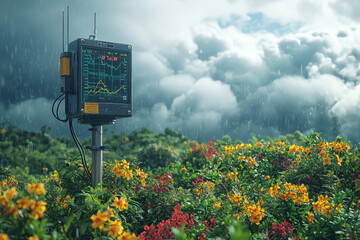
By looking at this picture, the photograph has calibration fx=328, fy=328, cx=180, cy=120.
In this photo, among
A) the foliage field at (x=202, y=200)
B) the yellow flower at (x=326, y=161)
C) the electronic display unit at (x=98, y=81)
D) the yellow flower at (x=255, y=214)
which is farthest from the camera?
the yellow flower at (x=326, y=161)

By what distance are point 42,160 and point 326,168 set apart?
6432mm

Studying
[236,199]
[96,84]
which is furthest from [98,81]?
[236,199]

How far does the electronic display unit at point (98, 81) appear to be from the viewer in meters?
3.05

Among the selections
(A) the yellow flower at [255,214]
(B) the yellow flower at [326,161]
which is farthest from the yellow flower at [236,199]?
(B) the yellow flower at [326,161]

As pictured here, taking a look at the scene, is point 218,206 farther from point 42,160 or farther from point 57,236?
point 42,160

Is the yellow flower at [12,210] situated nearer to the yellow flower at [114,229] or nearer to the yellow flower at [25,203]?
the yellow flower at [25,203]

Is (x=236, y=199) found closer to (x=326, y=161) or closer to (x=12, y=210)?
(x=326, y=161)

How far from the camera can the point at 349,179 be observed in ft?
13.8

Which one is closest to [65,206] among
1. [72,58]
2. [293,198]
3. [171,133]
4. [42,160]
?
[72,58]

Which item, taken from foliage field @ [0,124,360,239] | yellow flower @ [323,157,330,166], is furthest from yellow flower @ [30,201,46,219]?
yellow flower @ [323,157,330,166]

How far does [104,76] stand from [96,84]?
11 centimetres

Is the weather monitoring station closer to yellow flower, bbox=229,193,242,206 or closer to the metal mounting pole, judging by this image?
the metal mounting pole

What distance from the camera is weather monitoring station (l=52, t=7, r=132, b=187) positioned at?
120 inches

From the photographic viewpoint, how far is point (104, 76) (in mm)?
3137
